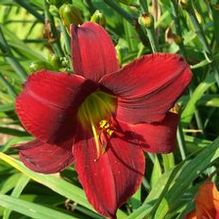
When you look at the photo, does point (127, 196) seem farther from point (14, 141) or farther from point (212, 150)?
point (14, 141)

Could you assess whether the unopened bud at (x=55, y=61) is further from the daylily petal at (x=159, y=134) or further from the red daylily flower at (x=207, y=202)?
the red daylily flower at (x=207, y=202)

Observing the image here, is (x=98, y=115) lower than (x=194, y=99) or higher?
higher

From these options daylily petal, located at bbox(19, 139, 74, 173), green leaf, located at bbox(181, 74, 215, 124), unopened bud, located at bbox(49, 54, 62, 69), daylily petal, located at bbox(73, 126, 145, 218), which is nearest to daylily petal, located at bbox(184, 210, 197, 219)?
daylily petal, located at bbox(73, 126, 145, 218)

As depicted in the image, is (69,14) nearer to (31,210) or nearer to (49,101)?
(49,101)

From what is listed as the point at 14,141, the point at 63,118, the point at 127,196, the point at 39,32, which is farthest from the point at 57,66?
the point at 39,32

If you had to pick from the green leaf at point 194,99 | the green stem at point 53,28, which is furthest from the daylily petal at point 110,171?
the green leaf at point 194,99

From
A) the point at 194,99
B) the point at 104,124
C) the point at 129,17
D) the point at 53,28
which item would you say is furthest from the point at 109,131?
the point at 194,99

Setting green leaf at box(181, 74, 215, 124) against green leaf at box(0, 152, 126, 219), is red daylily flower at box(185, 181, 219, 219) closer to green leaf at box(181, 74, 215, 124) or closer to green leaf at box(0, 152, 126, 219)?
green leaf at box(0, 152, 126, 219)
